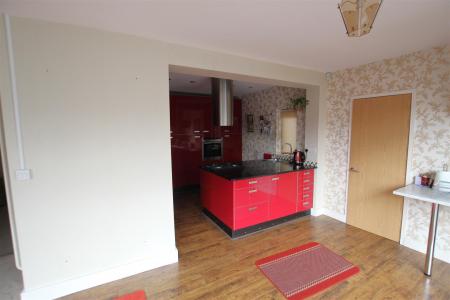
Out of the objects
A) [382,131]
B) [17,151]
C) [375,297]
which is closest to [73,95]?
[17,151]

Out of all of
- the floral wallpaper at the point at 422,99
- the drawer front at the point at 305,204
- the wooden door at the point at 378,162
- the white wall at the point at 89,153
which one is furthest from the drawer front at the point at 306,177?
the white wall at the point at 89,153

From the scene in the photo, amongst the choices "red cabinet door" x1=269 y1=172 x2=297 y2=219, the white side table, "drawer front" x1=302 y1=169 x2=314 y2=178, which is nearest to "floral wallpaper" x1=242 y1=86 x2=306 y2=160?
"drawer front" x1=302 y1=169 x2=314 y2=178

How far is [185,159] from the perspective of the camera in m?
4.82

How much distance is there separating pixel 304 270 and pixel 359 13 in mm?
2245

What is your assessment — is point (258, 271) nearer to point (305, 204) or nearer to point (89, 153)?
point (305, 204)

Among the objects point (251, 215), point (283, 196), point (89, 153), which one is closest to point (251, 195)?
point (251, 215)

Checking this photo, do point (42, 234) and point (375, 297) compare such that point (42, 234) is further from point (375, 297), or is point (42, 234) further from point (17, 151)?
point (375, 297)

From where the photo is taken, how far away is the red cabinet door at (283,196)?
3037 mm

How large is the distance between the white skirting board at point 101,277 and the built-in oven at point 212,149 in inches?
114

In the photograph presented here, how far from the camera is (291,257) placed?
7.79ft

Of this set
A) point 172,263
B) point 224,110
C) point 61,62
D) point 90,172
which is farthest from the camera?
point 224,110

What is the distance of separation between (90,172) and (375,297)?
2.78 metres

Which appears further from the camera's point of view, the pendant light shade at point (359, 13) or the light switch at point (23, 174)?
the light switch at point (23, 174)

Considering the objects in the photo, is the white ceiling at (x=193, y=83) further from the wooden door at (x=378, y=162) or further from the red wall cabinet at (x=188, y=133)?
the wooden door at (x=378, y=162)
